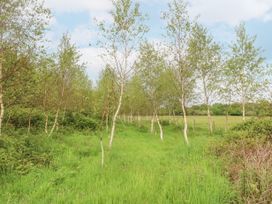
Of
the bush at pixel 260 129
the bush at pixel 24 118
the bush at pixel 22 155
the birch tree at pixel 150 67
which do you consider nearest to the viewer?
the bush at pixel 22 155

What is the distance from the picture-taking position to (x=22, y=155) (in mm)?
13227

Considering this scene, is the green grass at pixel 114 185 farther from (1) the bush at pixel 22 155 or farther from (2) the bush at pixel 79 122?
(2) the bush at pixel 79 122

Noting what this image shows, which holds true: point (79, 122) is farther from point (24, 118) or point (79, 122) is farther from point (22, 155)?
point (22, 155)

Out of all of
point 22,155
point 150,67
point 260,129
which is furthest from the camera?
point 150,67

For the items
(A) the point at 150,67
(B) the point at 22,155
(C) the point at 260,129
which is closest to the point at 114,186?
(B) the point at 22,155

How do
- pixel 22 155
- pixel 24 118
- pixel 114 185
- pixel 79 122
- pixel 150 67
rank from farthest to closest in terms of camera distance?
pixel 150 67
pixel 79 122
pixel 24 118
pixel 22 155
pixel 114 185


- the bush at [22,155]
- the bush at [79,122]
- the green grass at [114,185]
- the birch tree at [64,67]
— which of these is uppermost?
the birch tree at [64,67]

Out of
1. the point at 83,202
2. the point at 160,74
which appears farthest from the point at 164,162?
the point at 160,74

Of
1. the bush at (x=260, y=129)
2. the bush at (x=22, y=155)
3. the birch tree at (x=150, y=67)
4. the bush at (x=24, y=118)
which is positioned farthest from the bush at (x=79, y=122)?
the bush at (x=260, y=129)

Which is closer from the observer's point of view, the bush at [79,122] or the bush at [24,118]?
the bush at [24,118]

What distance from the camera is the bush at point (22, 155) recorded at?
37.9 ft

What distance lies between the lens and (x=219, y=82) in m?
37.0

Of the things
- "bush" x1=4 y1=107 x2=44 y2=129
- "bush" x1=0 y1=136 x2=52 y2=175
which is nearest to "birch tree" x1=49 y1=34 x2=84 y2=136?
"bush" x1=4 y1=107 x2=44 y2=129

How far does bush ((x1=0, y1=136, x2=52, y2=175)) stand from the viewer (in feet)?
37.9
